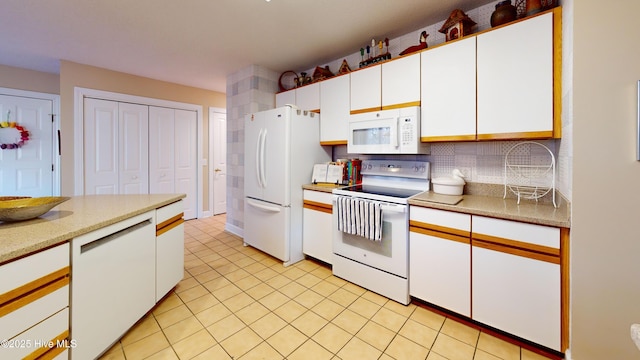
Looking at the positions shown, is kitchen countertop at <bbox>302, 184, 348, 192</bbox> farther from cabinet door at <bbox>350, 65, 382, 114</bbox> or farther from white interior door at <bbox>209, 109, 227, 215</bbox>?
white interior door at <bbox>209, 109, 227, 215</bbox>

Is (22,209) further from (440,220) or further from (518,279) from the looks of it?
(518,279)

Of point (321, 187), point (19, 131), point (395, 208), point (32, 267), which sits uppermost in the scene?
point (19, 131)

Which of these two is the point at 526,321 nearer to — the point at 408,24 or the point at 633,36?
the point at 633,36

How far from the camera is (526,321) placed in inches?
57.5

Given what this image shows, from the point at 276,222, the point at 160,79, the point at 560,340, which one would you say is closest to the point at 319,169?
the point at 276,222

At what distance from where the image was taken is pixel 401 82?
2.20 meters

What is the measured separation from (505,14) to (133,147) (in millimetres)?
4923

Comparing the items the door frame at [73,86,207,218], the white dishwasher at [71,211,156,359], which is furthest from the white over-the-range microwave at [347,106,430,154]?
the door frame at [73,86,207,218]

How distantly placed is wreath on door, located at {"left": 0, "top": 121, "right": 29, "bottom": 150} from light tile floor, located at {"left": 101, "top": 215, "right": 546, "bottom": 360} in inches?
136

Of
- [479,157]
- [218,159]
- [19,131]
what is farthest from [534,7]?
[19,131]

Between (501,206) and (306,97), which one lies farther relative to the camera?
(306,97)

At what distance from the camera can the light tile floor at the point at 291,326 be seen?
147 centimetres

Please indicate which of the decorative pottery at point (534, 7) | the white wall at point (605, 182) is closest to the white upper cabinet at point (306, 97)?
the decorative pottery at point (534, 7)

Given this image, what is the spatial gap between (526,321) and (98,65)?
542 centimetres
